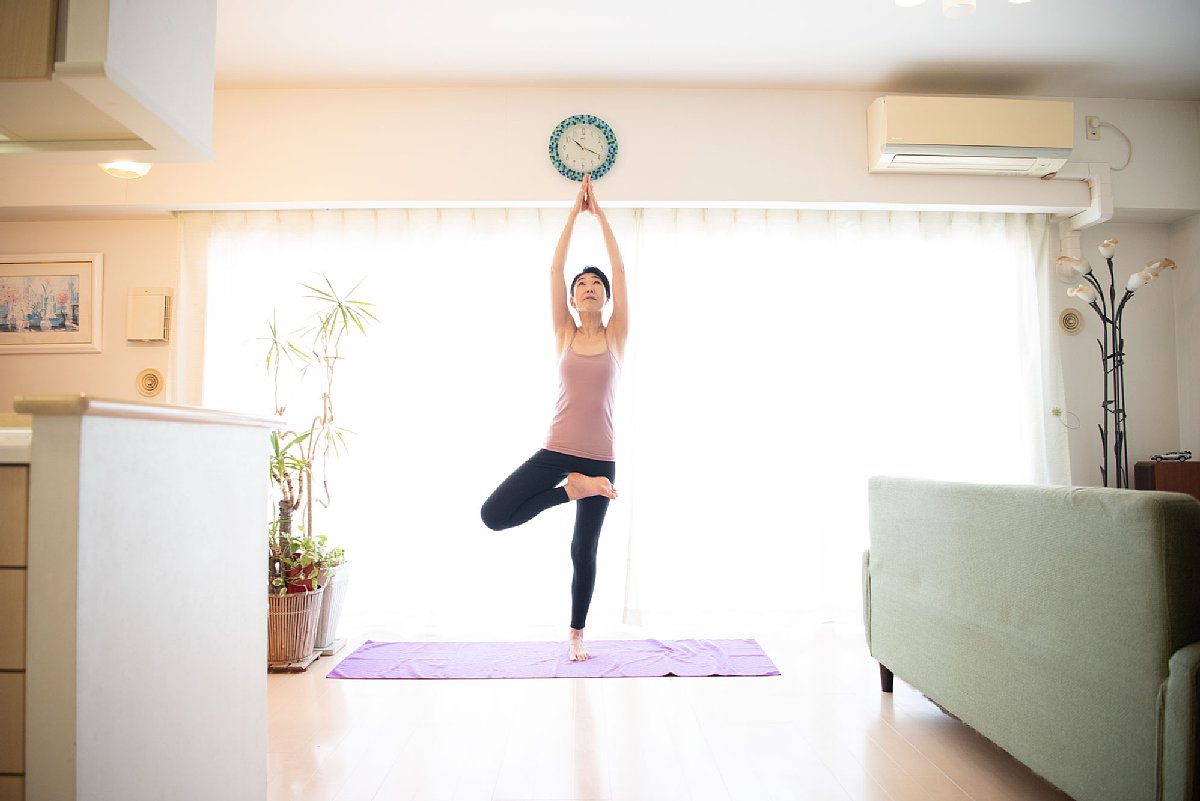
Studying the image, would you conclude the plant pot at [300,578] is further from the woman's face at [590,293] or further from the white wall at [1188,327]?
the white wall at [1188,327]

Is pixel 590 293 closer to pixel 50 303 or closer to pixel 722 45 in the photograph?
Result: pixel 722 45

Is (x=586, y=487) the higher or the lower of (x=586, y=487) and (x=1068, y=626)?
the higher

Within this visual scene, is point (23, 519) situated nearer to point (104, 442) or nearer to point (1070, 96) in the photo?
point (104, 442)

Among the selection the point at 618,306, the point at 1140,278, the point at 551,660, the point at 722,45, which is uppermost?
the point at 722,45

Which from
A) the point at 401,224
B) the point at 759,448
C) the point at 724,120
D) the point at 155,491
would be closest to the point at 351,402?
the point at 401,224

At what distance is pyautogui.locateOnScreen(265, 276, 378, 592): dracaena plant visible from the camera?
10.5ft

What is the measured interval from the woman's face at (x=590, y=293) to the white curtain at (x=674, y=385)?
673 millimetres

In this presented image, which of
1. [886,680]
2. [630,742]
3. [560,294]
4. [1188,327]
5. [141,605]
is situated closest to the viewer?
[141,605]

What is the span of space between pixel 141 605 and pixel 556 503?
1992 mm

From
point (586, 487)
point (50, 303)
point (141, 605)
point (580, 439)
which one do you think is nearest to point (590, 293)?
point (580, 439)

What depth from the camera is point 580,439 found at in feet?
10.2

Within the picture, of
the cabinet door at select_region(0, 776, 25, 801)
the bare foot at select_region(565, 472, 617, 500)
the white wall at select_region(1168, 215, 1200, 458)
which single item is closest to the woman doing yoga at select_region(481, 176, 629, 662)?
the bare foot at select_region(565, 472, 617, 500)

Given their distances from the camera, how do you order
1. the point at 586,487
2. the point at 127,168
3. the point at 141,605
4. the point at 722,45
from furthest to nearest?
the point at 722,45 → the point at 586,487 → the point at 127,168 → the point at 141,605

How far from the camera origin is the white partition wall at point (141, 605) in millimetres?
1025
